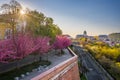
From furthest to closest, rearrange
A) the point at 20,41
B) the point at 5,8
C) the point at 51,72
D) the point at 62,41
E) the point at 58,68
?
the point at 62,41 → the point at 5,8 → the point at 20,41 → the point at 58,68 → the point at 51,72

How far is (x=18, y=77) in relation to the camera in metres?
18.4

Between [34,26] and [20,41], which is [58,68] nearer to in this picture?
[20,41]

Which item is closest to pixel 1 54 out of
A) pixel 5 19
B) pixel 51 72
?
pixel 51 72

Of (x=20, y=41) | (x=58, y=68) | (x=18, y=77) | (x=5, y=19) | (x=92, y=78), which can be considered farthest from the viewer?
(x=92, y=78)

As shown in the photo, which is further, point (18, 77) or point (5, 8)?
point (5, 8)

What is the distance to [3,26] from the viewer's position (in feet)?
99.1

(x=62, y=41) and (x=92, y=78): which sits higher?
(x=62, y=41)

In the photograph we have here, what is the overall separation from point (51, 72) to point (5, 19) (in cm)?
1864

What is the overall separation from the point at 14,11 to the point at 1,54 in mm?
12510

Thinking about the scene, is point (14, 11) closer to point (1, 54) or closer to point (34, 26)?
point (34, 26)

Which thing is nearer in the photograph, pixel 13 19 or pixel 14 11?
pixel 14 11

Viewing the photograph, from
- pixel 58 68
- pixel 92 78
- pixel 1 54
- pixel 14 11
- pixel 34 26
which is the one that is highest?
pixel 14 11

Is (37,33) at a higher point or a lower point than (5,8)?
lower

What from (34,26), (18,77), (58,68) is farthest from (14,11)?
(58,68)
